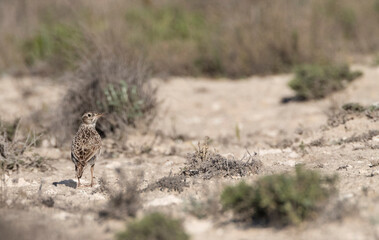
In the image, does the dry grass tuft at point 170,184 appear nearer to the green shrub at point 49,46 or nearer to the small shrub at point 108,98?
the small shrub at point 108,98

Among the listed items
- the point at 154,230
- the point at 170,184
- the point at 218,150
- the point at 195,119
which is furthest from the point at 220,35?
the point at 154,230

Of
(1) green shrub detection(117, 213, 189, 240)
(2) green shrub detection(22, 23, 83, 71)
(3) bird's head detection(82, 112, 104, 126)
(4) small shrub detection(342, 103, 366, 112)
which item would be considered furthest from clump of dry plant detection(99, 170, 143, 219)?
(2) green shrub detection(22, 23, 83, 71)

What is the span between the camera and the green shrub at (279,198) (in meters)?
4.27

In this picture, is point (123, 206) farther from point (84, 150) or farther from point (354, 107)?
point (354, 107)

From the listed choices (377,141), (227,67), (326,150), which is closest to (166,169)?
(326,150)

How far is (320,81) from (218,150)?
14.6ft

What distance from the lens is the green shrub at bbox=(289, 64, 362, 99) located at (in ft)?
35.1

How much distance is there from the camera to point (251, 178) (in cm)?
587

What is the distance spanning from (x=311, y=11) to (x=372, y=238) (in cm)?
1002

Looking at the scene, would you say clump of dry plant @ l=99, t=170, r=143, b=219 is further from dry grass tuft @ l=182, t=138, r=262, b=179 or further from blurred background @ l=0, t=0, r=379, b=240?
dry grass tuft @ l=182, t=138, r=262, b=179

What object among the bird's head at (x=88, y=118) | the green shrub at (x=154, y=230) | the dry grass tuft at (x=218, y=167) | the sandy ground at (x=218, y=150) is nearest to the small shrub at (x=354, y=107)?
the sandy ground at (x=218, y=150)

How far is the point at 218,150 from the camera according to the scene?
705 cm

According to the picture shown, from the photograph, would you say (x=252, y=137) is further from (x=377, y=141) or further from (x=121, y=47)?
(x=121, y=47)

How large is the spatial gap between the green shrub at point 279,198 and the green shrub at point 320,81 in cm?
632
